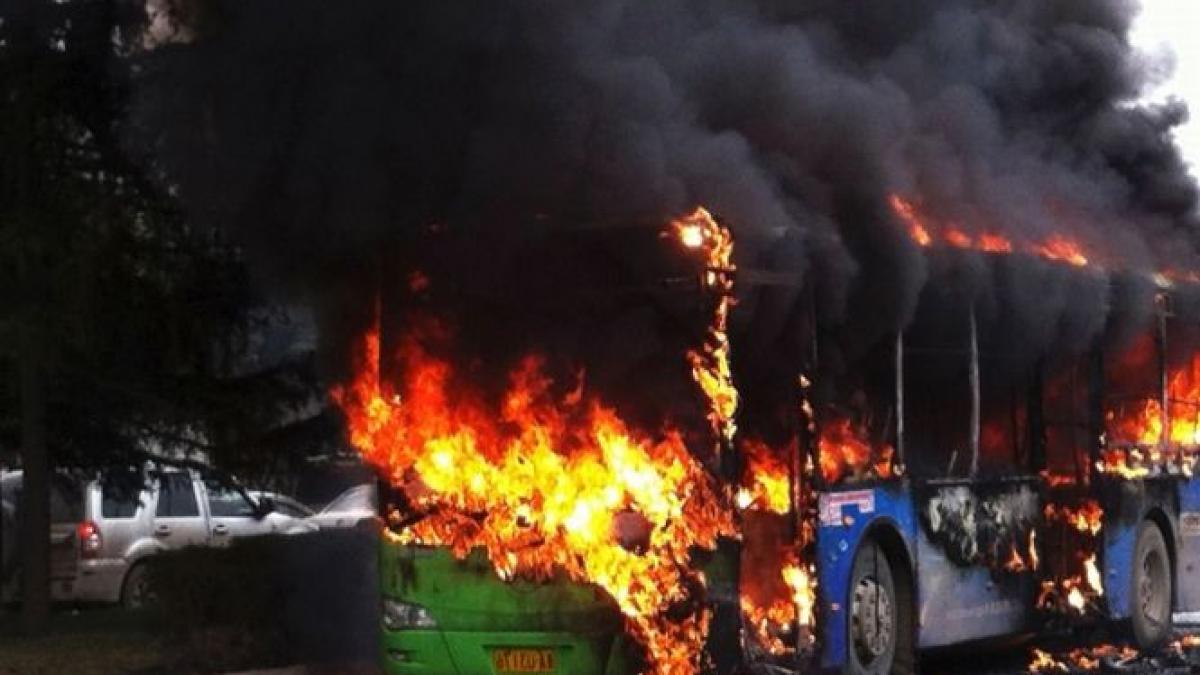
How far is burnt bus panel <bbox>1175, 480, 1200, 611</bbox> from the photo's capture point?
1744 centimetres

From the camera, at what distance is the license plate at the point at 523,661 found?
38.2ft

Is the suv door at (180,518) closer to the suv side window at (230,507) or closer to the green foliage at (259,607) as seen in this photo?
the suv side window at (230,507)

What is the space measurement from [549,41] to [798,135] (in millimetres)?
1597

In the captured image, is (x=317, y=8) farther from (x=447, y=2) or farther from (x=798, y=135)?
(x=798, y=135)

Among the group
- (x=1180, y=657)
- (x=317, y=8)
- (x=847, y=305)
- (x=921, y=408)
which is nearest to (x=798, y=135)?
(x=847, y=305)

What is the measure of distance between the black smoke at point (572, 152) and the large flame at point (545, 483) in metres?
0.42

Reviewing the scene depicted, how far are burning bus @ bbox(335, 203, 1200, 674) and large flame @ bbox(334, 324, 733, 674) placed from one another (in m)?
0.01

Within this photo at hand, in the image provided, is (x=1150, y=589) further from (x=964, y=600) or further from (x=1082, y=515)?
(x=964, y=600)

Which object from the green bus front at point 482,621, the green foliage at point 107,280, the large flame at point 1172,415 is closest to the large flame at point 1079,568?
the large flame at point 1172,415

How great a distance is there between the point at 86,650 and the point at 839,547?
6038 millimetres

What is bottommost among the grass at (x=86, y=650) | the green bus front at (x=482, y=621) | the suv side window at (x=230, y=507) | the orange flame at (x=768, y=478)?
the grass at (x=86, y=650)

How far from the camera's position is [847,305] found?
12.6 meters

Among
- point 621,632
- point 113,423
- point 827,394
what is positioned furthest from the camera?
point 113,423

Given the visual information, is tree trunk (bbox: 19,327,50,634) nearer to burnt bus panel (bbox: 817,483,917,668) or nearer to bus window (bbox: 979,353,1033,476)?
burnt bus panel (bbox: 817,483,917,668)
